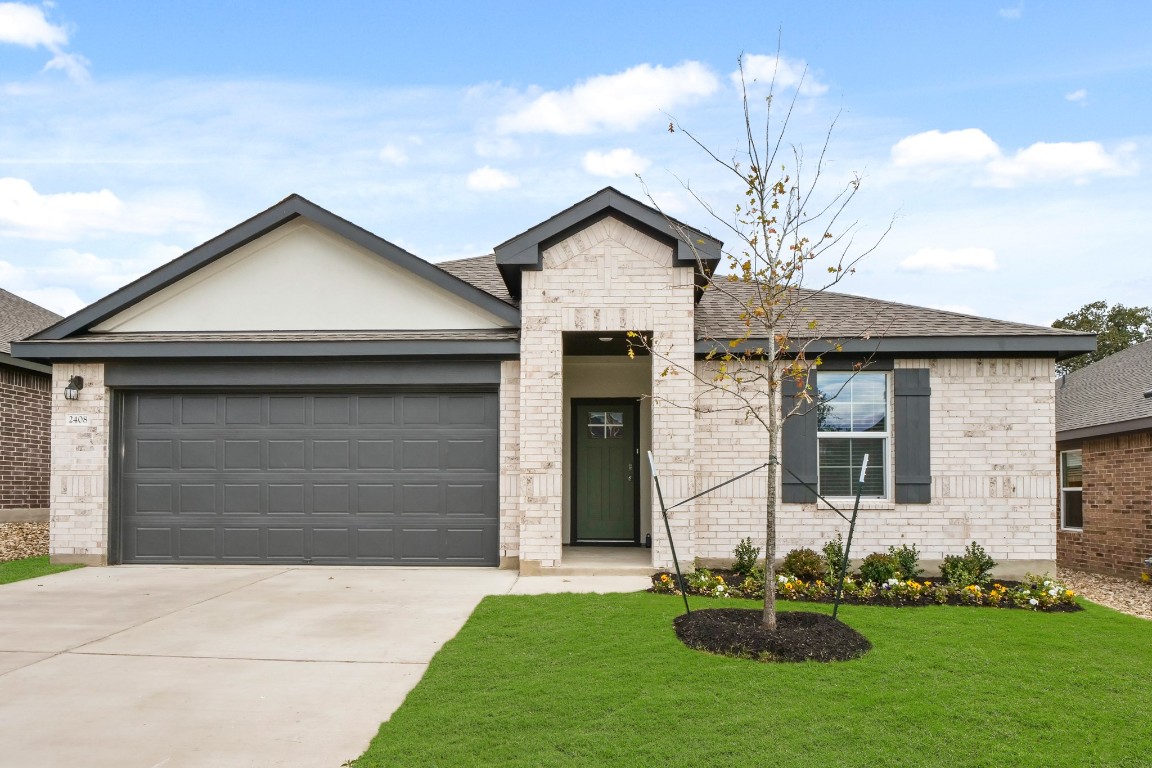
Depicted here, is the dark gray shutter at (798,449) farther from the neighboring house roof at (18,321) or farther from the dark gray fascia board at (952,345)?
the neighboring house roof at (18,321)

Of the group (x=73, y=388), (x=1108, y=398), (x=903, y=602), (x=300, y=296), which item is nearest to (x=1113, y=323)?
(x=1108, y=398)

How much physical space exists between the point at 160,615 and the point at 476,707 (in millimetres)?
4336

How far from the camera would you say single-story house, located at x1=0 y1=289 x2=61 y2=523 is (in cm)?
1462

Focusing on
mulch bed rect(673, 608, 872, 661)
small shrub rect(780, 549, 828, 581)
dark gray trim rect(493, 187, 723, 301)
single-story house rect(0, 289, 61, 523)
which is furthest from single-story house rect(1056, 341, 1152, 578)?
single-story house rect(0, 289, 61, 523)

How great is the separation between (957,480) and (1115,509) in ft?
16.9

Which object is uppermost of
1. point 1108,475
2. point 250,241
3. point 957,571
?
point 250,241

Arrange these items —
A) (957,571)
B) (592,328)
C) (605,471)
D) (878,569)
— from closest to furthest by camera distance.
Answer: (878,569) < (957,571) < (592,328) < (605,471)

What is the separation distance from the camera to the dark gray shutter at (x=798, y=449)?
10.3 metres

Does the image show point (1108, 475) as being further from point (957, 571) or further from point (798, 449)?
point (798, 449)

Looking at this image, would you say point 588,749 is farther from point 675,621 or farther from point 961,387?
point 961,387

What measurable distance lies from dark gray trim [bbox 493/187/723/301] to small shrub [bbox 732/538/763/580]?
3.31 meters

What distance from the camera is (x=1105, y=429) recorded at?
1329 centimetres

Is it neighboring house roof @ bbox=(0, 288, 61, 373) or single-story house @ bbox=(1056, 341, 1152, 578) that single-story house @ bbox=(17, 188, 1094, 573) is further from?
neighboring house roof @ bbox=(0, 288, 61, 373)

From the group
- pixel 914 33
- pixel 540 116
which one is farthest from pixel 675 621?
pixel 540 116
